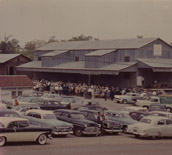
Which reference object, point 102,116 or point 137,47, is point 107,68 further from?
point 102,116

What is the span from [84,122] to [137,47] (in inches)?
1407

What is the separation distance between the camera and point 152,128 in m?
26.0

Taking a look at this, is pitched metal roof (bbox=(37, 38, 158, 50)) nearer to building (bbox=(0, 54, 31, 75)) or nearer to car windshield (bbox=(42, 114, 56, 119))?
building (bbox=(0, 54, 31, 75))

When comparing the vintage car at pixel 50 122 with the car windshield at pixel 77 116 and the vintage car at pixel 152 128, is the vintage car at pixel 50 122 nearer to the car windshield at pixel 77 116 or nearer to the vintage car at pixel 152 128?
the car windshield at pixel 77 116

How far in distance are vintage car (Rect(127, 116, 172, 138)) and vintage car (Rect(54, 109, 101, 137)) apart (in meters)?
2.10

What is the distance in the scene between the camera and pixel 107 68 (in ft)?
191

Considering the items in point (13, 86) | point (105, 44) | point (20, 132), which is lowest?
point (20, 132)

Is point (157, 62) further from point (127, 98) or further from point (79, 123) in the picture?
point (79, 123)

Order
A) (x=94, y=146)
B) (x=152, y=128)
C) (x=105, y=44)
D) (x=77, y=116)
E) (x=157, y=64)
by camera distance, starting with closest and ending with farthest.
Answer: (x=94, y=146), (x=152, y=128), (x=77, y=116), (x=157, y=64), (x=105, y=44)

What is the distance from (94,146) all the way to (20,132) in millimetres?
3663

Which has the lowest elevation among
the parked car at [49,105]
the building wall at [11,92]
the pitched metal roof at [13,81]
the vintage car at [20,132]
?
the vintage car at [20,132]

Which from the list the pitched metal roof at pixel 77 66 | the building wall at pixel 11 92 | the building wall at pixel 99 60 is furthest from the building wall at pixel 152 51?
the building wall at pixel 11 92

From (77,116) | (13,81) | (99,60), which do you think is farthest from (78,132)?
(99,60)

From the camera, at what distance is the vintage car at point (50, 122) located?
24.2m
